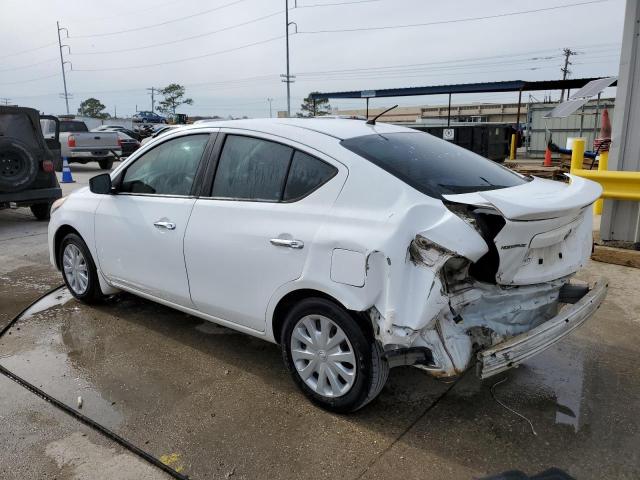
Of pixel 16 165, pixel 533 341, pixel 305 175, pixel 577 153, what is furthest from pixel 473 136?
pixel 533 341

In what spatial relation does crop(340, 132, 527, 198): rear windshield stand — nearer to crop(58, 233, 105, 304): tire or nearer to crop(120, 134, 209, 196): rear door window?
crop(120, 134, 209, 196): rear door window

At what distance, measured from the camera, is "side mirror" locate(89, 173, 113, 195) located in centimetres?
423

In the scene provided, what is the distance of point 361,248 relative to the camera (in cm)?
264

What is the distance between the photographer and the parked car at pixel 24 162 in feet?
28.1

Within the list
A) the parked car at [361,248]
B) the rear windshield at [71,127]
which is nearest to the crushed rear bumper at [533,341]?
the parked car at [361,248]

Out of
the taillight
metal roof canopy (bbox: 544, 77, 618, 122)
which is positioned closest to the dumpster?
metal roof canopy (bbox: 544, 77, 618, 122)

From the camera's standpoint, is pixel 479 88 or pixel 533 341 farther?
pixel 479 88

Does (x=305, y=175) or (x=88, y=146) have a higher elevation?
(x=305, y=175)

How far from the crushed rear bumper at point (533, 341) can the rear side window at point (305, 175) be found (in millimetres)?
1274

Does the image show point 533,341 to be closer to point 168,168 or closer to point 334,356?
point 334,356

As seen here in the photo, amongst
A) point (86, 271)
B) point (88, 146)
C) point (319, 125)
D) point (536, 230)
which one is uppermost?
point (319, 125)

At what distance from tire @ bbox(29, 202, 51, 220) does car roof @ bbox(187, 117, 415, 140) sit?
23.6ft

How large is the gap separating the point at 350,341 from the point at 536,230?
111 cm

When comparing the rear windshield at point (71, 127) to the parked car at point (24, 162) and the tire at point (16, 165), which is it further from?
the tire at point (16, 165)
